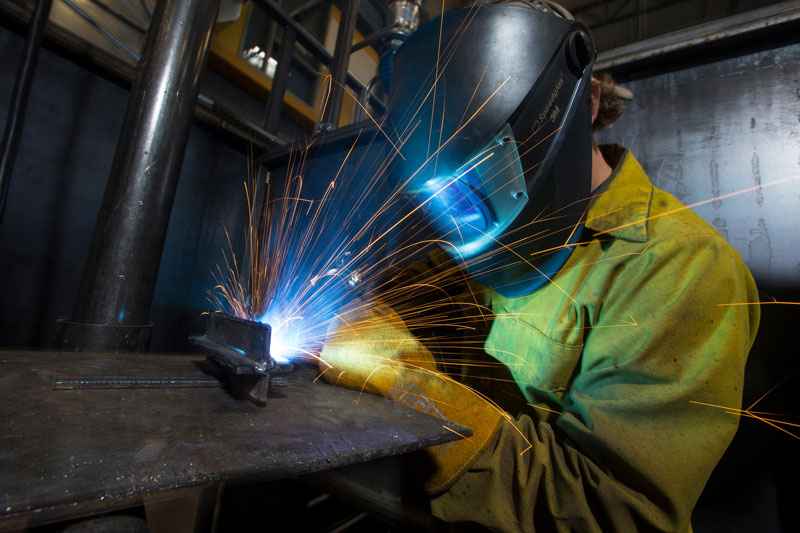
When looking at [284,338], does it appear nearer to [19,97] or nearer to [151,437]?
[151,437]

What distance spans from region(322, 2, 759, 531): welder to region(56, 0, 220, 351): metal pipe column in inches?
32.0

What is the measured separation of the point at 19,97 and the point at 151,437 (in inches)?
70.9

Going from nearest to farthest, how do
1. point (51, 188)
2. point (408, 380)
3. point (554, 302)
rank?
point (408, 380) → point (554, 302) → point (51, 188)

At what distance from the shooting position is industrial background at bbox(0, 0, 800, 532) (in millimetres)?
1320

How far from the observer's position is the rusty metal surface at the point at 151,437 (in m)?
0.40

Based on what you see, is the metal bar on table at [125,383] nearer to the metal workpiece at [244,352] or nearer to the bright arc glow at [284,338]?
the metal workpiece at [244,352]

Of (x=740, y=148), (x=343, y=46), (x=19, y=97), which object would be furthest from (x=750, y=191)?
(x=19, y=97)

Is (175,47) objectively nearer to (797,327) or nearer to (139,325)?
(139,325)

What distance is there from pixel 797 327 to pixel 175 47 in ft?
8.69

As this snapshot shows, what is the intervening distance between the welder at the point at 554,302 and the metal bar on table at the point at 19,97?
1.57 meters

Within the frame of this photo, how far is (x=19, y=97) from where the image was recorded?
149 cm

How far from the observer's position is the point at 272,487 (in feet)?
3.55

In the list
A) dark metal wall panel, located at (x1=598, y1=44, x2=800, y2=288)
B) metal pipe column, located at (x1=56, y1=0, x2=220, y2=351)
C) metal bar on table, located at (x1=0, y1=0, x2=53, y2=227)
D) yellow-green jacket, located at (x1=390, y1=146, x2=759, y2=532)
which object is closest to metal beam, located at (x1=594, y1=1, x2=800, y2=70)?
dark metal wall panel, located at (x1=598, y1=44, x2=800, y2=288)

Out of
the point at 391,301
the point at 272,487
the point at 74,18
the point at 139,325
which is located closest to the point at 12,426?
the point at 272,487
